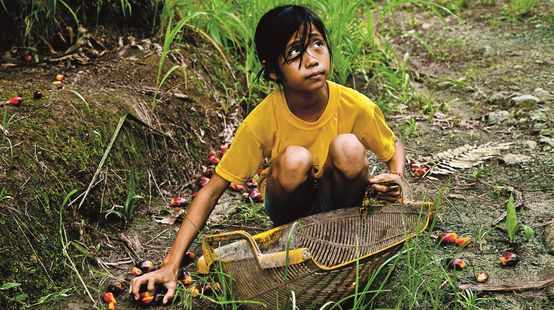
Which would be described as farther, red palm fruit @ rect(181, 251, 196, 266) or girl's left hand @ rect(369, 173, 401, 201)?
red palm fruit @ rect(181, 251, 196, 266)

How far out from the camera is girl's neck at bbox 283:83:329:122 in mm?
2373

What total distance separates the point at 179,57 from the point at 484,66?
2264 millimetres

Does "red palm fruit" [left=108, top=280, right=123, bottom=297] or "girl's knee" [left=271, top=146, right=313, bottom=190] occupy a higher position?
"girl's knee" [left=271, top=146, right=313, bottom=190]

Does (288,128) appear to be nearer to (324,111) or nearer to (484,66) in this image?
(324,111)

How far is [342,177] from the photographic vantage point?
2.28 m

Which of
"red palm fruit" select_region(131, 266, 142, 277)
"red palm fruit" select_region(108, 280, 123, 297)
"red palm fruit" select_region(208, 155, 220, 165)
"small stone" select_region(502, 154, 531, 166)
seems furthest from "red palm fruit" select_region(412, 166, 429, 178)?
"red palm fruit" select_region(108, 280, 123, 297)

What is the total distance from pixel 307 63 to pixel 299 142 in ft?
1.03

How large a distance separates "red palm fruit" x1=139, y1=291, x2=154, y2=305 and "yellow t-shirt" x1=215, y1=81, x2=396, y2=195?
49 centimetres

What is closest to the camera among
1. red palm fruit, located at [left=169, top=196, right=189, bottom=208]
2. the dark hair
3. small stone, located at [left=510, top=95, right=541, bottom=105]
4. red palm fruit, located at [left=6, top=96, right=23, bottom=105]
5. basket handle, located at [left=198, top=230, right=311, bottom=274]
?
basket handle, located at [left=198, top=230, right=311, bottom=274]

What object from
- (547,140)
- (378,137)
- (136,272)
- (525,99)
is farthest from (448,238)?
(525,99)

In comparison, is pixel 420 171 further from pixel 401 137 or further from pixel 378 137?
pixel 378 137

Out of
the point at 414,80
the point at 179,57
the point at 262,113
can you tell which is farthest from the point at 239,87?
the point at 262,113

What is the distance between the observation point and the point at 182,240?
7.71 feet

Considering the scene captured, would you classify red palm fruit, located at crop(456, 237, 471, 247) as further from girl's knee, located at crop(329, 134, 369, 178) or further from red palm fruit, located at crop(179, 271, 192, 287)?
red palm fruit, located at crop(179, 271, 192, 287)
